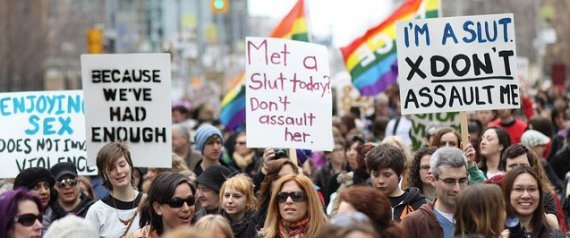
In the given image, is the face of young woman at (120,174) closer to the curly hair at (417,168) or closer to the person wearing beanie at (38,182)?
the person wearing beanie at (38,182)

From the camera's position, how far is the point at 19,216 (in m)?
8.47

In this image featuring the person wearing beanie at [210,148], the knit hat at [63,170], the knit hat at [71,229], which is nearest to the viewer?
the knit hat at [71,229]

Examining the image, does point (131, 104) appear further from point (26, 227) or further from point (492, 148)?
point (26, 227)

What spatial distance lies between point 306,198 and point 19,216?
1.77 metres

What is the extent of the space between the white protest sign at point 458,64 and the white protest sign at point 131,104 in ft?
6.32

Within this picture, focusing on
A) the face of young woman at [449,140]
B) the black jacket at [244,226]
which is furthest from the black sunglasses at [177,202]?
the face of young woman at [449,140]

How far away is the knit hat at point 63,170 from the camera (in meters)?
12.2

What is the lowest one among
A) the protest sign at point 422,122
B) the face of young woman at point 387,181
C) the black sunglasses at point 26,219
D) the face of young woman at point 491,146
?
the black sunglasses at point 26,219

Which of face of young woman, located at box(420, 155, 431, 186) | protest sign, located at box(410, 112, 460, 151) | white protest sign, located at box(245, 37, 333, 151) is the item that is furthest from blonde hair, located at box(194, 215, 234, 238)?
protest sign, located at box(410, 112, 460, 151)

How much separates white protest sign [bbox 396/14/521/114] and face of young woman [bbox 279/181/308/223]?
234cm

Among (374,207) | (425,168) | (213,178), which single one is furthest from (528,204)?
(213,178)

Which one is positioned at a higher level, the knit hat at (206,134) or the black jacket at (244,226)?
the knit hat at (206,134)

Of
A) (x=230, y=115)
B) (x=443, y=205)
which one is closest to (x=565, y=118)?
(x=230, y=115)

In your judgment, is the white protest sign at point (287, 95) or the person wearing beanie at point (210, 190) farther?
the white protest sign at point (287, 95)
